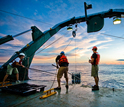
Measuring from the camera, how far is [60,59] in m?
4.50

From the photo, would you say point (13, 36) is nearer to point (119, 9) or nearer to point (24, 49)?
point (24, 49)

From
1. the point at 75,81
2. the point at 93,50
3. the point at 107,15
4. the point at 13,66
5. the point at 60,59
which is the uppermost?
the point at 107,15

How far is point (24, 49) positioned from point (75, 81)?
4.08m

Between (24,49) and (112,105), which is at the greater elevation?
(24,49)

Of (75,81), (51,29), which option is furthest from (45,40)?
(75,81)

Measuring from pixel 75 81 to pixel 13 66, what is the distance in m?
4.02

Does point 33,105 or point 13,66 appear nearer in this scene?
point 33,105

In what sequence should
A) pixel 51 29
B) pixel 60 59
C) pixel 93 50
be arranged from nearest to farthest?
pixel 93 50, pixel 60 59, pixel 51 29

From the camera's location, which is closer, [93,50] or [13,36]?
[93,50]

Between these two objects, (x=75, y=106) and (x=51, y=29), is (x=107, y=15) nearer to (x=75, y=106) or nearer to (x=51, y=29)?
(x=51, y=29)

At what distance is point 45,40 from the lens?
6.88m

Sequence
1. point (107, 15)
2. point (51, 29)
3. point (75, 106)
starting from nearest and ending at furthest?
point (75, 106) < point (107, 15) < point (51, 29)

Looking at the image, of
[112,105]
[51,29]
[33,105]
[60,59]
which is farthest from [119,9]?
[33,105]

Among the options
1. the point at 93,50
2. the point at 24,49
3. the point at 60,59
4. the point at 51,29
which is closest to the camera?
the point at 93,50
